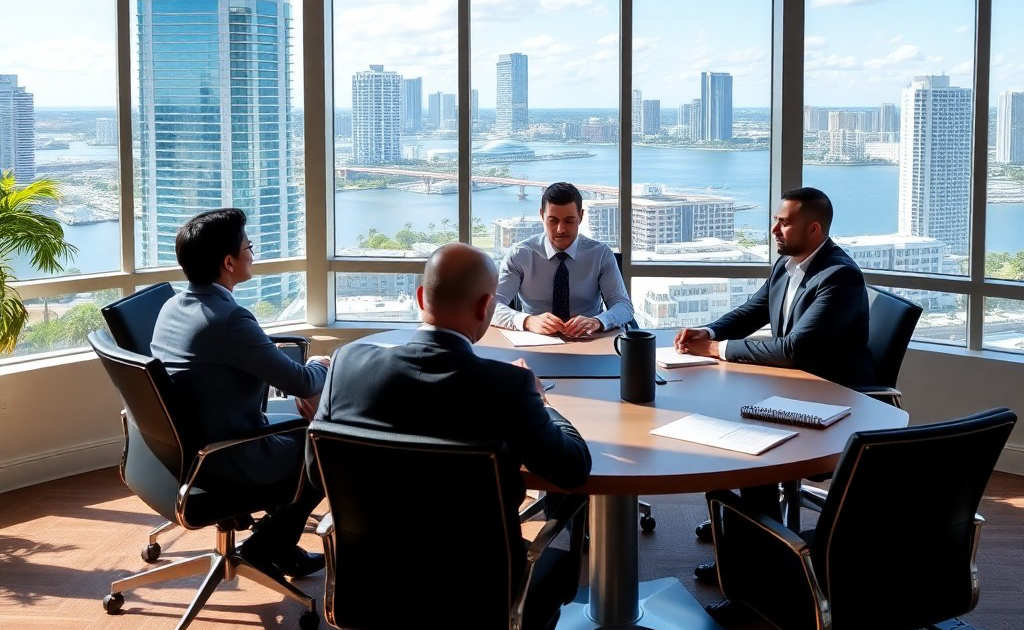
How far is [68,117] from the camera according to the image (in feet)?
17.4

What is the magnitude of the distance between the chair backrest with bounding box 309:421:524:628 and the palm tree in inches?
111

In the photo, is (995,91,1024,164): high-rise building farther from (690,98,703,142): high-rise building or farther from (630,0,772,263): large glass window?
(690,98,703,142): high-rise building

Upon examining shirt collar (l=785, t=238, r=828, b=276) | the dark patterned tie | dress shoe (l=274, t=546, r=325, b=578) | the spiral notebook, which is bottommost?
dress shoe (l=274, t=546, r=325, b=578)

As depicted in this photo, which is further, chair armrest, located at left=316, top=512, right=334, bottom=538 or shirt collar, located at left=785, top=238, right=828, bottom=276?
shirt collar, located at left=785, top=238, right=828, bottom=276

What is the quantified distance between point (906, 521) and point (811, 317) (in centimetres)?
146

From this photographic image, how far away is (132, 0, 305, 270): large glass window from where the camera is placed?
5.54m

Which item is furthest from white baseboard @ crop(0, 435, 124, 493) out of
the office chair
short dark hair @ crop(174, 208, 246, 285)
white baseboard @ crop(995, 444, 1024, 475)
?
white baseboard @ crop(995, 444, 1024, 475)

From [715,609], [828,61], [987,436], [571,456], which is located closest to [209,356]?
[571,456]

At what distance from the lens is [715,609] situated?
358 centimetres

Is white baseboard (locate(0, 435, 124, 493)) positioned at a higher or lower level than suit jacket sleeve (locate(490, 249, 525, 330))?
lower

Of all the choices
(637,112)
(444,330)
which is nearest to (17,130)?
(637,112)

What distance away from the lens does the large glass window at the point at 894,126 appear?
5.41m

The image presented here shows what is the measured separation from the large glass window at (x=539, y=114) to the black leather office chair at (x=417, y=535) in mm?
3630

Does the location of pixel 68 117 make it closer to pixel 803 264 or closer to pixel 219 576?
pixel 219 576
